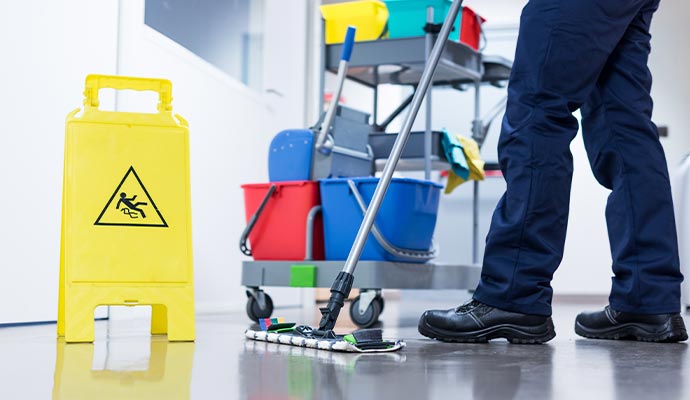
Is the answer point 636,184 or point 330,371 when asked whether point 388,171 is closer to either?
point 636,184

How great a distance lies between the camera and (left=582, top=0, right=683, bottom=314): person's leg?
1.83 meters

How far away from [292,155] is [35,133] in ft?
2.48

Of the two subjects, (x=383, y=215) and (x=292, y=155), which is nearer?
(x=383, y=215)

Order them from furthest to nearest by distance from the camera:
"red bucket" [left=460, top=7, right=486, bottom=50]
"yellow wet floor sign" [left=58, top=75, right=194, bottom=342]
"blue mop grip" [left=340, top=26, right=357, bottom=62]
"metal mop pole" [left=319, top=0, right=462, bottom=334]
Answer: "red bucket" [left=460, top=7, right=486, bottom=50]
"blue mop grip" [left=340, top=26, right=357, bottom=62]
"yellow wet floor sign" [left=58, top=75, right=194, bottom=342]
"metal mop pole" [left=319, top=0, right=462, bottom=334]

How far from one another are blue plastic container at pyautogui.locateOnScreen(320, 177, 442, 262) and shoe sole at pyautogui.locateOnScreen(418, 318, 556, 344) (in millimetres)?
776

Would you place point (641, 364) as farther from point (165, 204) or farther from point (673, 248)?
point (165, 204)

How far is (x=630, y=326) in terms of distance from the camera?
1.87 metres

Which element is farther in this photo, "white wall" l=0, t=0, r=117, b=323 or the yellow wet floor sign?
"white wall" l=0, t=0, r=117, b=323

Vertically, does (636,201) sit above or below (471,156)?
below

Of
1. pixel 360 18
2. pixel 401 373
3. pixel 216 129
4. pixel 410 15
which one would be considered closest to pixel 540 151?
pixel 401 373

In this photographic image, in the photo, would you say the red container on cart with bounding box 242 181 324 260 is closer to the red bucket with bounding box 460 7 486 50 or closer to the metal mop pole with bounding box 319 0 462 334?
the metal mop pole with bounding box 319 0 462 334

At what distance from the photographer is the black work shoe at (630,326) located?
5.93 ft

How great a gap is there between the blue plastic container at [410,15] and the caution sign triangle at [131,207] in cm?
141

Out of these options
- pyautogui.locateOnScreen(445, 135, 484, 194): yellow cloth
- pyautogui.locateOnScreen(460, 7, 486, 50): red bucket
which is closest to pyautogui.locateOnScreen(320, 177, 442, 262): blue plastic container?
pyautogui.locateOnScreen(445, 135, 484, 194): yellow cloth
